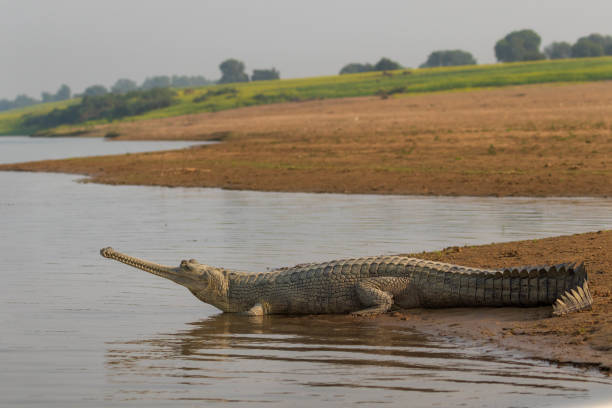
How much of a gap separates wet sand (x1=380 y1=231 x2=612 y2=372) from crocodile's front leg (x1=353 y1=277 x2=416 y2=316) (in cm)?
14

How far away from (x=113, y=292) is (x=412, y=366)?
15.5ft

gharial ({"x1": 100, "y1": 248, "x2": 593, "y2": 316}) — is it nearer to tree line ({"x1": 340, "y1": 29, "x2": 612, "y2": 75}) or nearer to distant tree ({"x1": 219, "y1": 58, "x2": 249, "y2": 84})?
tree line ({"x1": 340, "y1": 29, "x2": 612, "y2": 75})

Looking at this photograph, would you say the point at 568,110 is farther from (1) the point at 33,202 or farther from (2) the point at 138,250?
(2) the point at 138,250

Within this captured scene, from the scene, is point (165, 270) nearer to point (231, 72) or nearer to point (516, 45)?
point (516, 45)

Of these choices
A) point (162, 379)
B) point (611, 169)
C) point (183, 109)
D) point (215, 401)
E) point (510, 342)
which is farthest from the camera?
point (183, 109)

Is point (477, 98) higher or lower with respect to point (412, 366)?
higher

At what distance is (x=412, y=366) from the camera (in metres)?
6.57

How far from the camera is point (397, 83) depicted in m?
71.7

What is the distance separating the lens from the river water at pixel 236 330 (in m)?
5.92

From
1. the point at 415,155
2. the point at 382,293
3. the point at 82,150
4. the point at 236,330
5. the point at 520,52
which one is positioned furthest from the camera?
the point at 520,52

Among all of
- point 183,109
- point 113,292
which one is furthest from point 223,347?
point 183,109

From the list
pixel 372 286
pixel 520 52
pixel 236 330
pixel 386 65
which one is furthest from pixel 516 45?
pixel 236 330

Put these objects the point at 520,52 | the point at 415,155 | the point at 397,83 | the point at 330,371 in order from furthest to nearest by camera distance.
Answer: the point at 520,52 → the point at 397,83 → the point at 415,155 → the point at 330,371

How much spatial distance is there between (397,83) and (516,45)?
7089cm
